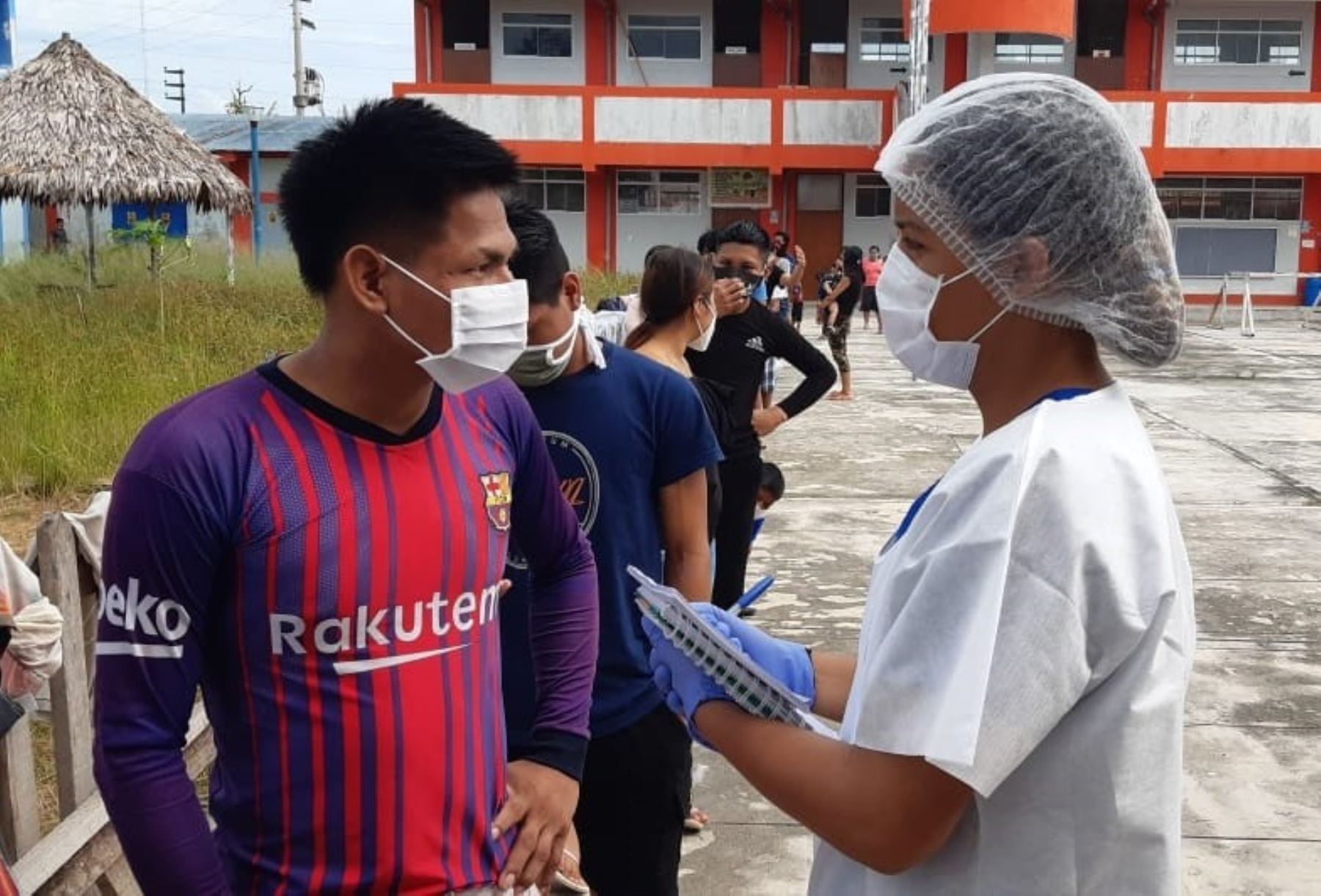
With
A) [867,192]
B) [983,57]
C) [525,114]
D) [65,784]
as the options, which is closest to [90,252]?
[525,114]

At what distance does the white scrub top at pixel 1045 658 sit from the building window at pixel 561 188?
30213 millimetres

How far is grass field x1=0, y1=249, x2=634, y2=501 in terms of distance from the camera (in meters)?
6.57

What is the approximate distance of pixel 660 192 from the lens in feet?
102

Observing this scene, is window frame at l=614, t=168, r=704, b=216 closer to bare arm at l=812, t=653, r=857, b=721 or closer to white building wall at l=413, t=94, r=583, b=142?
white building wall at l=413, t=94, r=583, b=142

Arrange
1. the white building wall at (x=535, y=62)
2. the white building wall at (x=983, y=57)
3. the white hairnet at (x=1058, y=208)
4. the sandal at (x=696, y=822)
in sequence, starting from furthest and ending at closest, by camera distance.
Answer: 1. the white building wall at (x=535, y=62)
2. the white building wall at (x=983, y=57)
3. the sandal at (x=696, y=822)
4. the white hairnet at (x=1058, y=208)

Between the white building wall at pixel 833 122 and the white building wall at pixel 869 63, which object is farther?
the white building wall at pixel 869 63

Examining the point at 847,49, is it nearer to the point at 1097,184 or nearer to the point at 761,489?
the point at 761,489

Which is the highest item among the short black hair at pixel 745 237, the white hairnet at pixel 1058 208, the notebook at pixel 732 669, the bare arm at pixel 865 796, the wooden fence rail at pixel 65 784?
the white hairnet at pixel 1058 208

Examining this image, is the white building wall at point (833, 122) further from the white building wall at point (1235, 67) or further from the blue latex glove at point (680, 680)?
the blue latex glove at point (680, 680)

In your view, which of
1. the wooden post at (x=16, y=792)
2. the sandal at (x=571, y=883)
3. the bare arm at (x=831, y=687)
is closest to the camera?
the bare arm at (x=831, y=687)

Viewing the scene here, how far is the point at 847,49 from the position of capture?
31.7 m

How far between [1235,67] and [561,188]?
16252mm

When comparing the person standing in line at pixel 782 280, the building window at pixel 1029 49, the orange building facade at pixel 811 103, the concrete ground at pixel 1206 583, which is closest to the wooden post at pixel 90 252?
the person standing in line at pixel 782 280

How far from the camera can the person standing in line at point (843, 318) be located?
1489 centimetres
